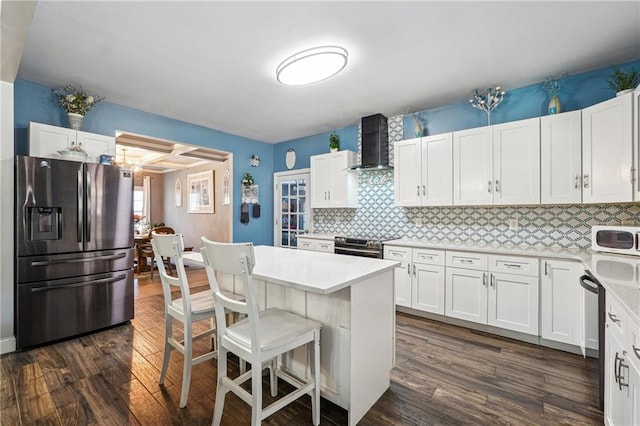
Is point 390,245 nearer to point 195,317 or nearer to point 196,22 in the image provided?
point 195,317

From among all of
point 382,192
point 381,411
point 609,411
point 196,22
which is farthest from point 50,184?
point 609,411

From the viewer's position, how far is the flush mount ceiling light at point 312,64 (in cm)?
217

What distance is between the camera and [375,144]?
3.96 metres

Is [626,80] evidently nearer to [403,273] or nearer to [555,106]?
[555,106]

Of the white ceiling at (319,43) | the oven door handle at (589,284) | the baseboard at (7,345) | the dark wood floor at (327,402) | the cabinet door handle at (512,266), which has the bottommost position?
the dark wood floor at (327,402)

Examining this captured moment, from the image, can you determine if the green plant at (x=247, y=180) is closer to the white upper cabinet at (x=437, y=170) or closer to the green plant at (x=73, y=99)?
the green plant at (x=73, y=99)

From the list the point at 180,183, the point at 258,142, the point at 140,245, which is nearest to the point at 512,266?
the point at 258,142

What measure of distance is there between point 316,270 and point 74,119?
3293 mm

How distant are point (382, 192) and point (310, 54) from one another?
8.13 ft

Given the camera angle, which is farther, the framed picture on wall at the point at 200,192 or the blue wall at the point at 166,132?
the framed picture on wall at the point at 200,192

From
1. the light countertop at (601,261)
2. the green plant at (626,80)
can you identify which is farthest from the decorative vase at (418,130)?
the green plant at (626,80)

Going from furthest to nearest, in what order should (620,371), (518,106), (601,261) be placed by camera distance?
(518,106) < (601,261) < (620,371)

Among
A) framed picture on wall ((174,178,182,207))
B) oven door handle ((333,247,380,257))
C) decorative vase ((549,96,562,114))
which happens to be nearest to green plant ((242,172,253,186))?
oven door handle ((333,247,380,257))

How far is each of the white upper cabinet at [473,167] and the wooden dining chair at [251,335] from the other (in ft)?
8.18
